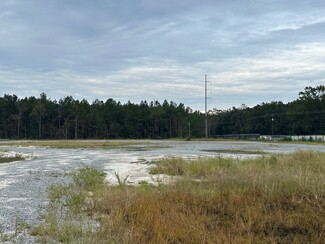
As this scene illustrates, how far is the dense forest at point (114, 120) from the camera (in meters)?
104

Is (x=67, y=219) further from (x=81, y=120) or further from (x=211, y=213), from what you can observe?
(x=81, y=120)

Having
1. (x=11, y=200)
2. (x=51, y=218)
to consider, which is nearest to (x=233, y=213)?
(x=51, y=218)

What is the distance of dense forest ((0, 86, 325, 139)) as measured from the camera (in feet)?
341

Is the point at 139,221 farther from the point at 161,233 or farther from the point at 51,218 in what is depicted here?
the point at 51,218

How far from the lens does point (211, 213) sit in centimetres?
701

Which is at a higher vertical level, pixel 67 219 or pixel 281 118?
pixel 281 118

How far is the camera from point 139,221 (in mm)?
6297

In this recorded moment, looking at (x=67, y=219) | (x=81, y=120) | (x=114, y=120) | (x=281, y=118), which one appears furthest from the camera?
(x=114, y=120)

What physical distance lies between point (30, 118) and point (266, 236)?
358ft

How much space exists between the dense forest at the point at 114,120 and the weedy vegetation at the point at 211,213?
306 ft

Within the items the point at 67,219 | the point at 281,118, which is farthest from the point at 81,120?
the point at 67,219

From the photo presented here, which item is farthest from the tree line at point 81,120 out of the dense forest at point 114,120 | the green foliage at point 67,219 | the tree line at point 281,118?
the green foliage at point 67,219

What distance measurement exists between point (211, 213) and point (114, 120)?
102 metres

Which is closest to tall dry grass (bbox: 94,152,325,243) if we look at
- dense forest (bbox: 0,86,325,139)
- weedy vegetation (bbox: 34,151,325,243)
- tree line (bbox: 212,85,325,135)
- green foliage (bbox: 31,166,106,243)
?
weedy vegetation (bbox: 34,151,325,243)
